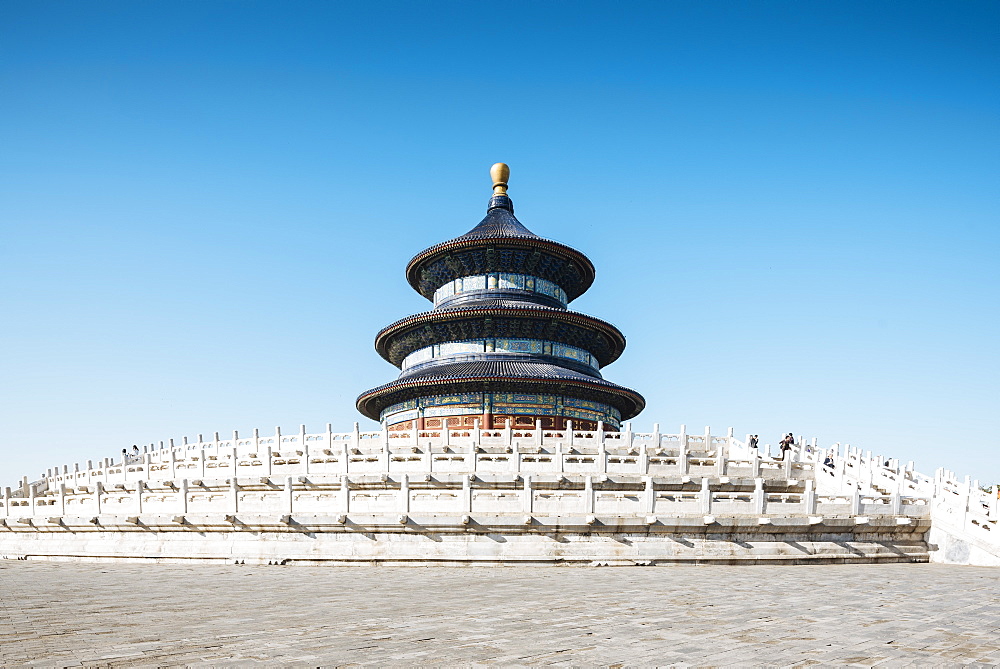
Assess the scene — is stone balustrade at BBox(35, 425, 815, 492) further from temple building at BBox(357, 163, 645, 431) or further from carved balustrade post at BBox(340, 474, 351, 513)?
temple building at BBox(357, 163, 645, 431)

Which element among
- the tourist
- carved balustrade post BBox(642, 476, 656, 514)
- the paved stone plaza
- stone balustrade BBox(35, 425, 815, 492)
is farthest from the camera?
the tourist

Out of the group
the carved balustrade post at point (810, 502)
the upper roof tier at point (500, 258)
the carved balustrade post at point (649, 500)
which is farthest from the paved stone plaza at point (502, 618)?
the upper roof tier at point (500, 258)

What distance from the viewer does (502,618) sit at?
888 centimetres

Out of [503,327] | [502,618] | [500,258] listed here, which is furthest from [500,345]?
[502,618]

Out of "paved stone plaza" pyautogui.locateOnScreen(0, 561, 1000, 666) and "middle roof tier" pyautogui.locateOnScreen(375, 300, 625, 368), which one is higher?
"middle roof tier" pyautogui.locateOnScreen(375, 300, 625, 368)

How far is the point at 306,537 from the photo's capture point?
56.1ft

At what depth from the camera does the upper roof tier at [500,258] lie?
39562mm

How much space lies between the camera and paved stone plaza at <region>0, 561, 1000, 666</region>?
6.82 meters

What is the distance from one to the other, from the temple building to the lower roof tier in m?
0.06

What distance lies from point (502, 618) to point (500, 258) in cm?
3254

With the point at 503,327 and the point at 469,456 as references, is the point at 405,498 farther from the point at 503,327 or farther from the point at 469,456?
the point at 503,327

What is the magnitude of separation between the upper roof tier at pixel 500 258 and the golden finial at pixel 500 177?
2.76 m

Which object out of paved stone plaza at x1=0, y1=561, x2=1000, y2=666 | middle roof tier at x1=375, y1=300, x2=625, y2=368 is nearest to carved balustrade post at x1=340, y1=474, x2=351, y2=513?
paved stone plaza at x1=0, y1=561, x2=1000, y2=666

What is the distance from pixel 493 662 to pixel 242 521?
13.0 m
